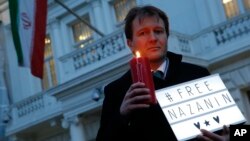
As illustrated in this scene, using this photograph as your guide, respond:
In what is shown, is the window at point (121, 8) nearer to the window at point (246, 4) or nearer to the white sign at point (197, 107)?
the window at point (246, 4)

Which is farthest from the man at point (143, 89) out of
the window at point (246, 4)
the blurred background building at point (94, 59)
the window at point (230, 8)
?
the window at point (230, 8)

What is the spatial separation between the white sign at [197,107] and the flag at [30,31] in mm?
12446

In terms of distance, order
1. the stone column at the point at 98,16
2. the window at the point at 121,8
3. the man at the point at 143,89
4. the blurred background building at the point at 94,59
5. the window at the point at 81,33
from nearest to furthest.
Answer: the man at the point at 143,89 < the blurred background building at the point at 94,59 < the window at the point at 121,8 < the stone column at the point at 98,16 < the window at the point at 81,33

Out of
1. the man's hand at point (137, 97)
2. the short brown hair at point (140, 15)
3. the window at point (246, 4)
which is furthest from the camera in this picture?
the window at point (246, 4)

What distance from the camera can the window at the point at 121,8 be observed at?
17.8 m

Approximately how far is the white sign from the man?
0.20ft

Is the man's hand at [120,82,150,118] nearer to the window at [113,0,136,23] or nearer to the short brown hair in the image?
the short brown hair

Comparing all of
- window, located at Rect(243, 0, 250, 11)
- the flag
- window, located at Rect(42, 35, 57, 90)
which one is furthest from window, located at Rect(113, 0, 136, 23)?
window, located at Rect(243, 0, 250, 11)

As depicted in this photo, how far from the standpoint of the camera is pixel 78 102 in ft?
50.4

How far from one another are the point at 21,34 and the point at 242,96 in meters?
6.14

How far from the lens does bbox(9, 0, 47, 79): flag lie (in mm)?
14466

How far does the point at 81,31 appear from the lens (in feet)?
62.9

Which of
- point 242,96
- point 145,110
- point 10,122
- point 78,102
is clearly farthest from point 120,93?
point 10,122

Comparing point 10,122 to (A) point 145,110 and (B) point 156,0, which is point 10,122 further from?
(A) point 145,110
